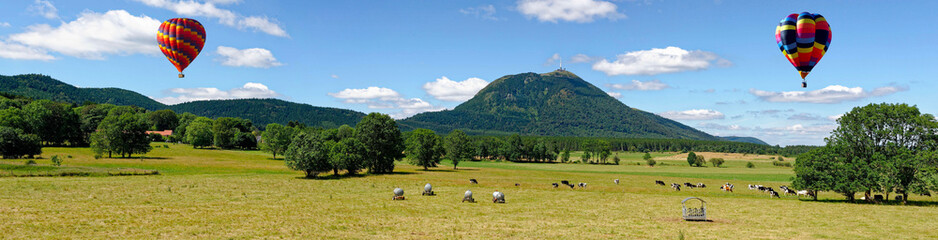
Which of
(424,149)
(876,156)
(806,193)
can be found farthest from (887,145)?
(424,149)

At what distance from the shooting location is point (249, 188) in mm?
52438

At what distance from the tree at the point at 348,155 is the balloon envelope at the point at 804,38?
59894 millimetres

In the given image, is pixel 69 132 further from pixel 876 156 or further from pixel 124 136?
pixel 876 156

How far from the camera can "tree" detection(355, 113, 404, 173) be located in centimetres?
8575

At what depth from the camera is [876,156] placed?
153ft

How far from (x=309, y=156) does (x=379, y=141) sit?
58.6 ft

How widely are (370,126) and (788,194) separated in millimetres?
65991

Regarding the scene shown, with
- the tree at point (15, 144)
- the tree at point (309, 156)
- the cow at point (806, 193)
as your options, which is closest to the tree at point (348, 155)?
the tree at point (309, 156)

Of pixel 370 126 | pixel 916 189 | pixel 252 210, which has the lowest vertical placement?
pixel 252 210

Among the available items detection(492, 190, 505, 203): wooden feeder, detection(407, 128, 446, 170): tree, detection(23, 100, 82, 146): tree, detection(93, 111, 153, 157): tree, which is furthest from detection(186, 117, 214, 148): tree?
detection(492, 190, 505, 203): wooden feeder

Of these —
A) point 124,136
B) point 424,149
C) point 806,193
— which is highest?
point 124,136

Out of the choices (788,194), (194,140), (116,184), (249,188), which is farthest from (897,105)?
(194,140)

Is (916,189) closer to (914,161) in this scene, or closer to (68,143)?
(914,161)

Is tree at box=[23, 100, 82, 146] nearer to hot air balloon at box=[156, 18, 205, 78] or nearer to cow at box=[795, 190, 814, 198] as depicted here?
hot air balloon at box=[156, 18, 205, 78]
